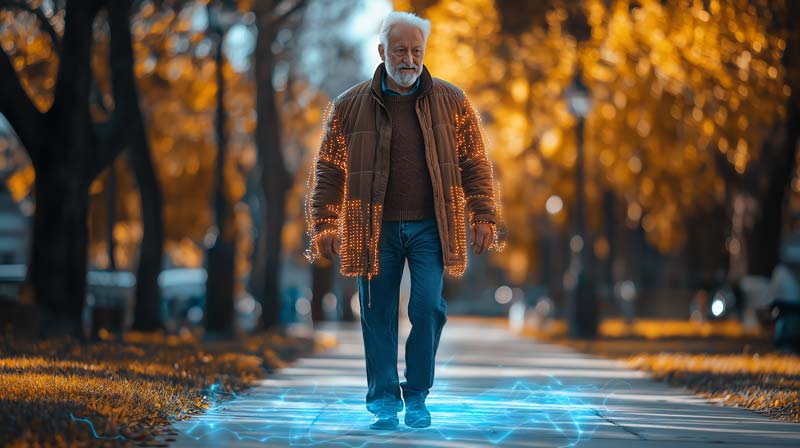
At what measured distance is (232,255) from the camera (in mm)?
25469

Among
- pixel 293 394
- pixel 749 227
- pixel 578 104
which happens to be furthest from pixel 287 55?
pixel 293 394

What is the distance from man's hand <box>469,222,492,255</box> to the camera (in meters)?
9.13

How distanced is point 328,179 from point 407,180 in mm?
546

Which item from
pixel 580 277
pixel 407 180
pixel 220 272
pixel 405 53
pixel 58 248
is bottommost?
pixel 580 277

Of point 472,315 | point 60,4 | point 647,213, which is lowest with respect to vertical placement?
point 472,315

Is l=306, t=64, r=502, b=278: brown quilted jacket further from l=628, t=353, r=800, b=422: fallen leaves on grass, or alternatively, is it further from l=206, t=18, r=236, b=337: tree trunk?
l=206, t=18, r=236, b=337: tree trunk

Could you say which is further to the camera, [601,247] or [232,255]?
[601,247]

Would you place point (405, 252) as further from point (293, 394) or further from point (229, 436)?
point (293, 394)

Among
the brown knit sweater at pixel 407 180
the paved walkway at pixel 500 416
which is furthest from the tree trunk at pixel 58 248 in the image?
the brown knit sweater at pixel 407 180

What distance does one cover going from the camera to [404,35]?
895cm

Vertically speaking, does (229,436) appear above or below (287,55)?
below

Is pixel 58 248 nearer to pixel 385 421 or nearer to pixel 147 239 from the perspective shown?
pixel 147 239

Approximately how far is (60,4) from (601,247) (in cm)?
3042

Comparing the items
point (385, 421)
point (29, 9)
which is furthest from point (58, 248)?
point (385, 421)
